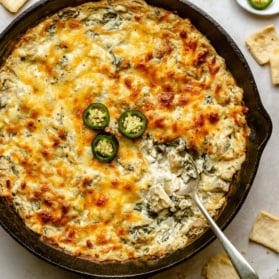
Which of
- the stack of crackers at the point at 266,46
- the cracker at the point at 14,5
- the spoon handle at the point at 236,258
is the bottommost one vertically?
the spoon handle at the point at 236,258

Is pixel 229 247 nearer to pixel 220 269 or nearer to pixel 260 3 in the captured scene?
pixel 220 269

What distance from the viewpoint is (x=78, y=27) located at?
4555mm

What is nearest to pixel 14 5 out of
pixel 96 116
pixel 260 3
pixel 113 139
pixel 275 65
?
pixel 96 116

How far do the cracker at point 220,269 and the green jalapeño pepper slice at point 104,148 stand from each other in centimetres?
110

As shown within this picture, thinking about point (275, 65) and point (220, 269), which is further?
point (275, 65)

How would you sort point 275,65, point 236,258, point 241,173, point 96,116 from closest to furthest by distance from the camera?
point 236,258 < point 96,116 < point 241,173 < point 275,65

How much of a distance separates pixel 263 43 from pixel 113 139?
136cm

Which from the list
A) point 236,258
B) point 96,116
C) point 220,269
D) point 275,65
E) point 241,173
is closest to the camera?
point 236,258

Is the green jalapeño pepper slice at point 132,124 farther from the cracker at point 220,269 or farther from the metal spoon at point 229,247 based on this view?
the cracker at point 220,269

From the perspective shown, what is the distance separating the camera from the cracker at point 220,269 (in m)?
4.80

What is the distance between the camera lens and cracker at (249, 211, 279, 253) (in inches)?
192

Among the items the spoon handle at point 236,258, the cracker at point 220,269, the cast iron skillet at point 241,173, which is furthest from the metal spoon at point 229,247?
the cracker at point 220,269

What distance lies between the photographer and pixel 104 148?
14.4ft

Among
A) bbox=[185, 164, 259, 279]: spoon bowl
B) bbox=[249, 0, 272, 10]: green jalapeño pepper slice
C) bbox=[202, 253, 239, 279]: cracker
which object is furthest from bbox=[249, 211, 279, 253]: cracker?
bbox=[249, 0, 272, 10]: green jalapeño pepper slice
